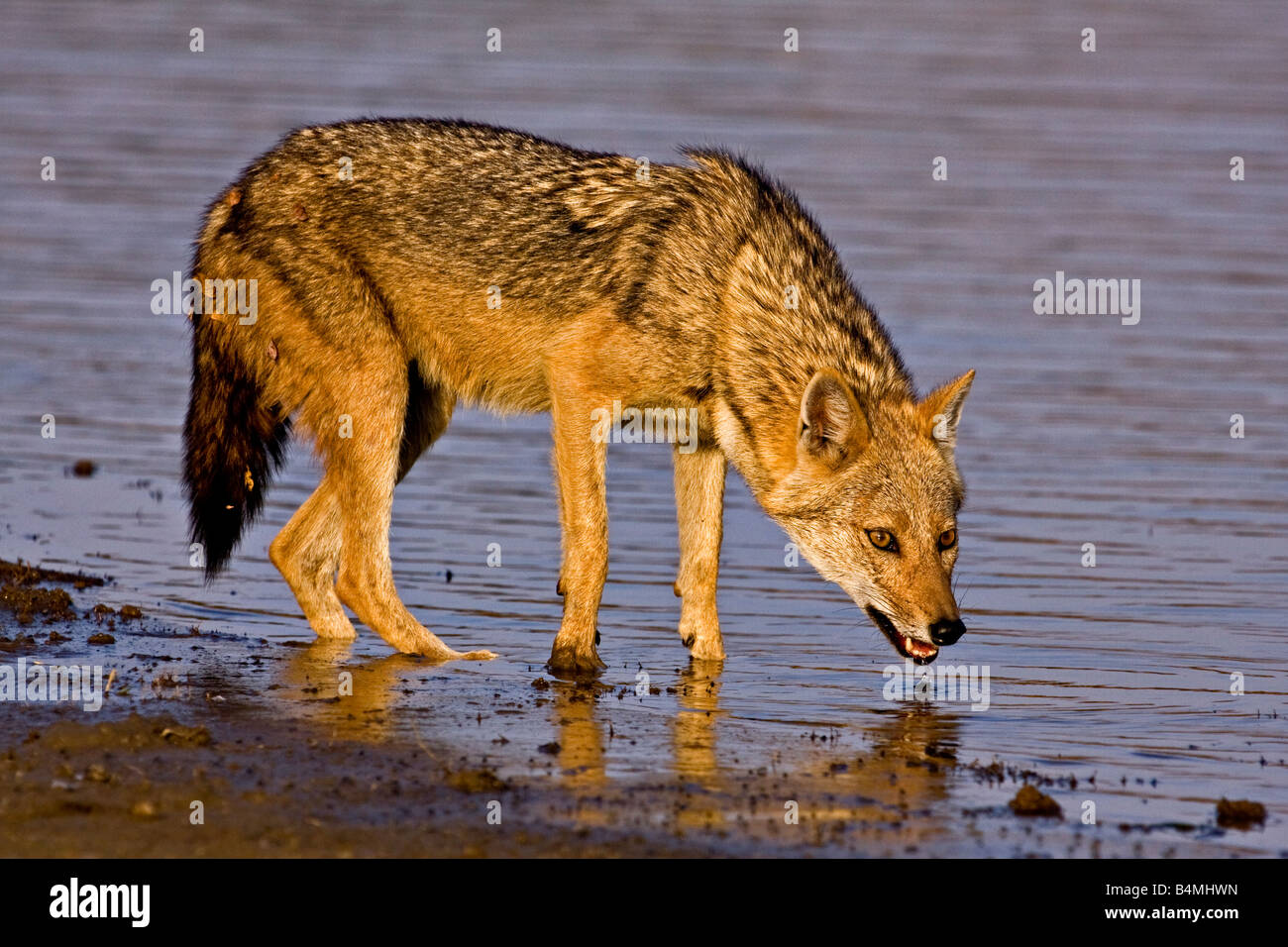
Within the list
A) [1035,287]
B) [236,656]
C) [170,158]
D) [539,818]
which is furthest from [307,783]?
[170,158]

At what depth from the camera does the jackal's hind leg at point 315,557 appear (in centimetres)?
959

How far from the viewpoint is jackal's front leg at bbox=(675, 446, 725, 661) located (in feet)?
30.8

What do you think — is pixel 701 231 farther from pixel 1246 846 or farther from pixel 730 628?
pixel 1246 846

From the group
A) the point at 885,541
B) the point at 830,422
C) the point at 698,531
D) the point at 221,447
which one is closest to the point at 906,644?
the point at 885,541

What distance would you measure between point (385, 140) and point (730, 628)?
10.2ft

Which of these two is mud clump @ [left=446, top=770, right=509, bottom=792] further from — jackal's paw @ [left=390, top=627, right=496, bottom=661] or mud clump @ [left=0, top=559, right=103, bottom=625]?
mud clump @ [left=0, top=559, right=103, bottom=625]

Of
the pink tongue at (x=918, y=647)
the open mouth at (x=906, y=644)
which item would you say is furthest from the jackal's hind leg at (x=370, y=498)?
the pink tongue at (x=918, y=647)

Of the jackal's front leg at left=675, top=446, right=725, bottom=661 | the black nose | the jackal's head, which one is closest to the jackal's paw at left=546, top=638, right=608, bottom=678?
the jackal's front leg at left=675, top=446, right=725, bottom=661

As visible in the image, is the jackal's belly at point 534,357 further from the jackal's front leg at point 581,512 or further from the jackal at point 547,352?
the jackal's front leg at point 581,512

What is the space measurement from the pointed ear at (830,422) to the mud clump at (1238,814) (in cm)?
245

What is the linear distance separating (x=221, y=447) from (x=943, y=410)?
12.0ft

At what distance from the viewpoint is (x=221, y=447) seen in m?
9.64

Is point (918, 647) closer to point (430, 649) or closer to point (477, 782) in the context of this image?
point (430, 649)

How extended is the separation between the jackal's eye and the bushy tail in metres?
3.22
